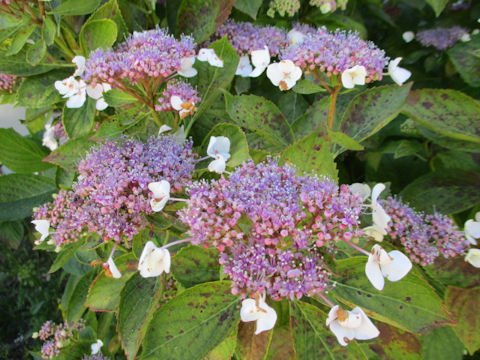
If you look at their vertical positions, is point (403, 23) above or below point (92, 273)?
above

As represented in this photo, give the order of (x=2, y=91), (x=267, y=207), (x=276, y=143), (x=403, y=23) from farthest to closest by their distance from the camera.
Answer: (x=403, y=23) < (x=2, y=91) < (x=276, y=143) < (x=267, y=207)

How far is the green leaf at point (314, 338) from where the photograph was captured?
2.01 feet

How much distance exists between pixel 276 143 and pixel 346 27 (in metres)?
0.49

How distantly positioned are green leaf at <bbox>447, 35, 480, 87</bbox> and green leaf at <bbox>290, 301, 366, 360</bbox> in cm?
76

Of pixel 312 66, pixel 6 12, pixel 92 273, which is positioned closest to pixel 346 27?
pixel 312 66

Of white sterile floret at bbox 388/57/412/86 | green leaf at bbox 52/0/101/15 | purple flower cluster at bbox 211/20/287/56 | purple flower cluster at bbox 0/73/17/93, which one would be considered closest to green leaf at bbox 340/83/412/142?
white sterile floret at bbox 388/57/412/86

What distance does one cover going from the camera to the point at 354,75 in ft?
2.40

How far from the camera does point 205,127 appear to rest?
2.98 feet

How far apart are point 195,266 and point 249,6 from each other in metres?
0.62

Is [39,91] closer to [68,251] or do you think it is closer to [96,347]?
[68,251]

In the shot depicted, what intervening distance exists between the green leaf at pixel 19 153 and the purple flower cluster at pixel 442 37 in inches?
46.9

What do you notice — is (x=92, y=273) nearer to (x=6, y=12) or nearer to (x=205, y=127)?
(x=205, y=127)

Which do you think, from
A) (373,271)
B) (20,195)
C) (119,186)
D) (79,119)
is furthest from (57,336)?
(373,271)

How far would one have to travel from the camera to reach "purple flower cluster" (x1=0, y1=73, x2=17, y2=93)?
1.03m
